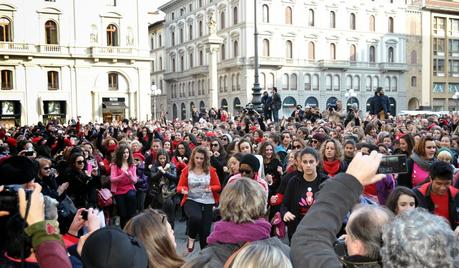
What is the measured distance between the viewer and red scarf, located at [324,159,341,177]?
7.22 m

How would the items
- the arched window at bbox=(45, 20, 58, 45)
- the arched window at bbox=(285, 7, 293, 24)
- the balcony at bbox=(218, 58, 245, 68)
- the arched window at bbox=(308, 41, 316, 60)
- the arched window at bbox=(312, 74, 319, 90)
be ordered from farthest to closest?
the arched window at bbox=(312, 74, 319, 90) → the arched window at bbox=(308, 41, 316, 60) → the arched window at bbox=(285, 7, 293, 24) → the balcony at bbox=(218, 58, 245, 68) → the arched window at bbox=(45, 20, 58, 45)

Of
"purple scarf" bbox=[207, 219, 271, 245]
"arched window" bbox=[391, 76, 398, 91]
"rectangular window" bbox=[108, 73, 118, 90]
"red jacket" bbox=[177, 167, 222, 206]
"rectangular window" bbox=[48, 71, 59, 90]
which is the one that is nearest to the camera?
"purple scarf" bbox=[207, 219, 271, 245]

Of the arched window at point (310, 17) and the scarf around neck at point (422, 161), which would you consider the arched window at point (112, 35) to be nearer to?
the arched window at point (310, 17)

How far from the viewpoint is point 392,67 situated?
62.7 m

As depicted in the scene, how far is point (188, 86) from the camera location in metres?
68.6

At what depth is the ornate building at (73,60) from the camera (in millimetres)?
40250

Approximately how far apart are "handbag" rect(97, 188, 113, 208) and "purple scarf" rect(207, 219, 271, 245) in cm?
477

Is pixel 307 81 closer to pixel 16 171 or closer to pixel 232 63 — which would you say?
pixel 232 63

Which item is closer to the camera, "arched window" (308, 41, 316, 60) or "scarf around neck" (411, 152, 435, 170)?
"scarf around neck" (411, 152, 435, 170)

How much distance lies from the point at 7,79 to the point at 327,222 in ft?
141

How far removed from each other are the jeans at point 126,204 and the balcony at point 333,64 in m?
52.7

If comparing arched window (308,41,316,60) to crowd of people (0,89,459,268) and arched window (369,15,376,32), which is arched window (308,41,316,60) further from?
crowd of people (0,89,459,268)

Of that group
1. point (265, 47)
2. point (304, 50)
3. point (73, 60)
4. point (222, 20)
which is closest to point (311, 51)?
point (304, 50)

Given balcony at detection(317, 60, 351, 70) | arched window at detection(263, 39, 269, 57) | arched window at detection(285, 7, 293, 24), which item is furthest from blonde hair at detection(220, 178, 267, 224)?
balcony at detection(317, 60, 351, 70)
